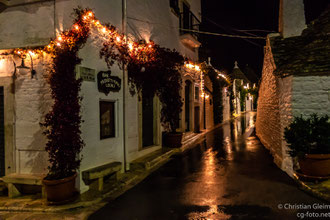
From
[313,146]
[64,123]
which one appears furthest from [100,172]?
[313,146]

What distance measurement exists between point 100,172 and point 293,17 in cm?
857

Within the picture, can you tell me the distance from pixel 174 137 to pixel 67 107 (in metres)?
6.19

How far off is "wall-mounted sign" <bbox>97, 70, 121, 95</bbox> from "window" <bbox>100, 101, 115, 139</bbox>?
437 mm

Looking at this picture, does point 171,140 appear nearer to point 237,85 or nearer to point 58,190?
point 58,190

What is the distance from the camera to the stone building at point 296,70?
6777mm

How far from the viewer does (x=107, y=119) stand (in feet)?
24.0

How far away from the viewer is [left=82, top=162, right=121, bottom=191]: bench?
601 cm

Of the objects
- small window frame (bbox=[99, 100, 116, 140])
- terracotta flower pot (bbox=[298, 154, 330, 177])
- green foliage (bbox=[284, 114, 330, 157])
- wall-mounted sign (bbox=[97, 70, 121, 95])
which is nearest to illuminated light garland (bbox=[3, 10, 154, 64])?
wall-mounted sign (bbox=[97, 70, 121, 95])

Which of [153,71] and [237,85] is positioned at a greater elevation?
[237,85]

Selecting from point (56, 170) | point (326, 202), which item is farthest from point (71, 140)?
point (326, 202)

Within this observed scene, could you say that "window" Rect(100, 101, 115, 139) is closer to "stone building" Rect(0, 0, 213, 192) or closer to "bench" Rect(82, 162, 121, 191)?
"stone building" Rect(0, 0, 213, 192)

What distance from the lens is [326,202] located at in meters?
4.98

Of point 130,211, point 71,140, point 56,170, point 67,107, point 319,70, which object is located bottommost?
point 130,211

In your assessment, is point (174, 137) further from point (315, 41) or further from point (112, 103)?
point (315, 41)
